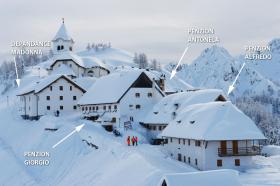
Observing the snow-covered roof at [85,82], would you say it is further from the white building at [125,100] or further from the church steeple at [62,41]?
the church steeple at [62,41]

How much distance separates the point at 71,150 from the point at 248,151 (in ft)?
85.3

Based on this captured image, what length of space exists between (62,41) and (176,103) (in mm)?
60840

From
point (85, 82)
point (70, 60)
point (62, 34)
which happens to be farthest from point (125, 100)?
point (62, 34)

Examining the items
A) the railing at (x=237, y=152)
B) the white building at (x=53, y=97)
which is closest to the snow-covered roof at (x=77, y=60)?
the white building at (x=53, y=97)

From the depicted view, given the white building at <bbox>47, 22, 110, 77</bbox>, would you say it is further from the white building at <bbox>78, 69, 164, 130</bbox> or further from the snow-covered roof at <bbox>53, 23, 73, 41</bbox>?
the white building at <bbox>78, 69, 164, 130</bbox>

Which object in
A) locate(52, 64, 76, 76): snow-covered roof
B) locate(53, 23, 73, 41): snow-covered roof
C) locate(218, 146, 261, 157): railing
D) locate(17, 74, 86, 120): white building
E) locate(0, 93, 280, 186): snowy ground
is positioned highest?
locate(53, 23, 73, 41): snow-covered roof

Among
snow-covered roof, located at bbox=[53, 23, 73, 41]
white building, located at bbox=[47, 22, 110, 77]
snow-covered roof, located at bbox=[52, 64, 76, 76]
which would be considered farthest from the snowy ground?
snow-covered roof, located at bbox=[53, 23, 73, 41]

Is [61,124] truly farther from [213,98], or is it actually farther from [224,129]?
A: [224,129]

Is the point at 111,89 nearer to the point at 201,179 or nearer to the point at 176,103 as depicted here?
the point at 176,103

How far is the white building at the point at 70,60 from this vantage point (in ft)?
383

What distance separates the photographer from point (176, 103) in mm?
72062

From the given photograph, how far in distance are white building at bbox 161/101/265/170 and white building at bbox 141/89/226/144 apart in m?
16.3

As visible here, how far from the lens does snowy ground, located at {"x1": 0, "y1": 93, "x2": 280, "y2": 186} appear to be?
152 feet

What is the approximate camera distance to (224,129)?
49.0 m
